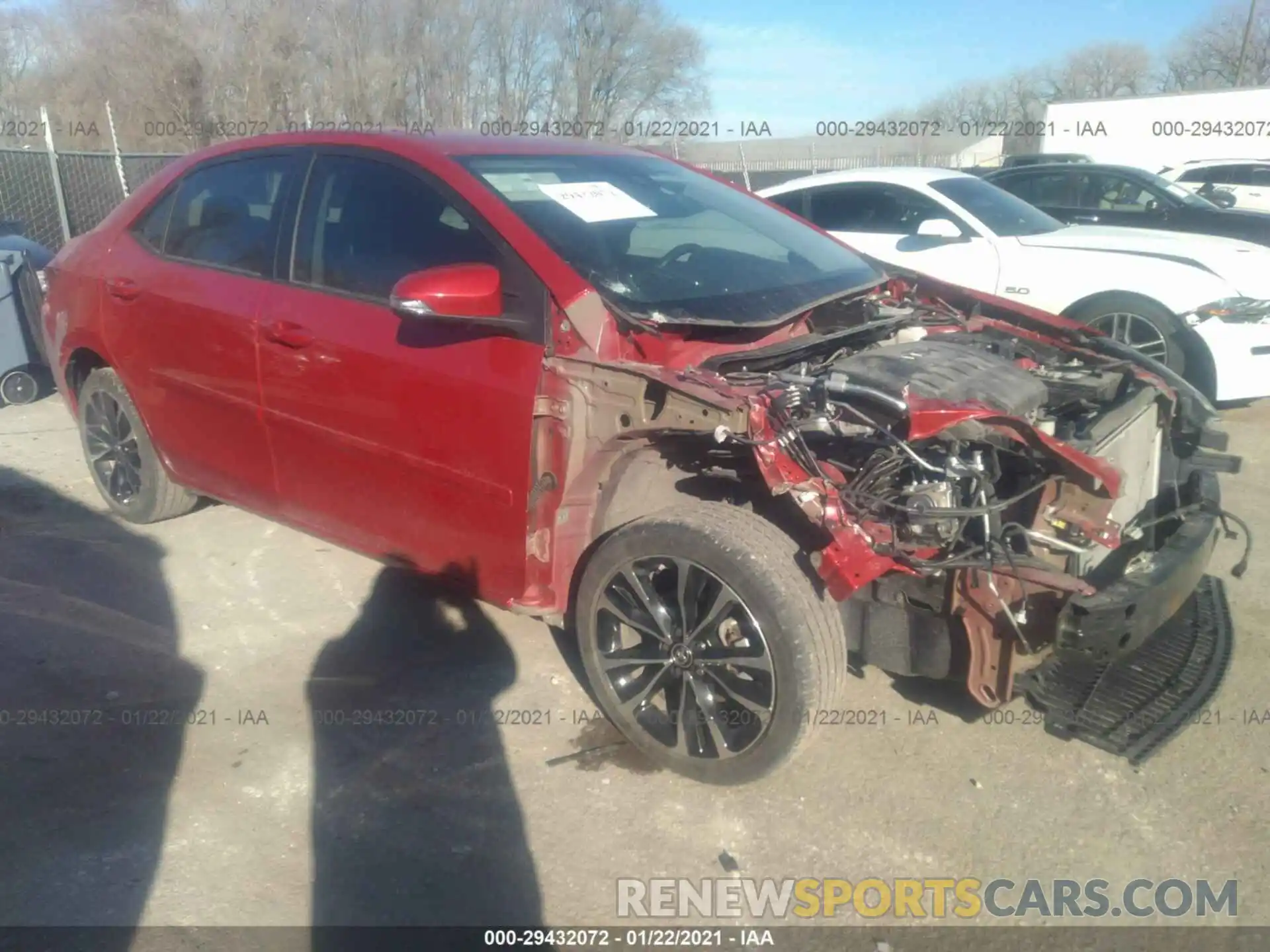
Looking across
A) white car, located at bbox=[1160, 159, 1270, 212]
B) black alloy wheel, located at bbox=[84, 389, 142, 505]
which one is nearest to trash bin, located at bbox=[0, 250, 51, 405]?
black alloy wheel, located at bbox=[84, 389, 142, 505]

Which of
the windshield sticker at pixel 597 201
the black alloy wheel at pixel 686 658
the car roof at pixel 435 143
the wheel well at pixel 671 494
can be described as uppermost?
the car roof at pixel 435 143

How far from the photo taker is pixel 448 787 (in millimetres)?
2979

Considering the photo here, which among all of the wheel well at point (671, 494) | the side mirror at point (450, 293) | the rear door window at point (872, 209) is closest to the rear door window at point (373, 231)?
the side mirror at point (450, 293)

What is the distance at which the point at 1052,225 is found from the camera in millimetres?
7438

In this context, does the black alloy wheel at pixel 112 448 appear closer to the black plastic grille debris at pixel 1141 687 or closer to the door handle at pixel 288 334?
the door handle at pixel 288 334

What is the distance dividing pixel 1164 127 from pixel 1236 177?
10046mm

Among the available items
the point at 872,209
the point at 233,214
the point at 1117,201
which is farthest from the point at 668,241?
the point at 1117,201

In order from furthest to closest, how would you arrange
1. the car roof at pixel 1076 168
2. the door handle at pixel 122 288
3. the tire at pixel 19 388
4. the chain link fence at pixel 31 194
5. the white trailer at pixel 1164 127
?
1. the white trailer at pixel 1164 127
2. the chain link fence at pixel 31 194
3. the car roof at pixel 1076 168
4. the tire at pixel 19 388
5. the door handle at pixel 122 288

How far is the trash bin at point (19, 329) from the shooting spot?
690cm

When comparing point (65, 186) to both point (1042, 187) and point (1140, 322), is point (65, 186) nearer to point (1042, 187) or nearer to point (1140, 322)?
point (1042, 187)

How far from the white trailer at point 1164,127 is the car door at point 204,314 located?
73.9ft

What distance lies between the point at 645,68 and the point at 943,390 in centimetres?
2409

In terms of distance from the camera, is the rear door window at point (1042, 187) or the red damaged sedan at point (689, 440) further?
the rear door window at point (1042, 187)

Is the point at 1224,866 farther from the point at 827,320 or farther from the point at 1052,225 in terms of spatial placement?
the point at 1052,225
